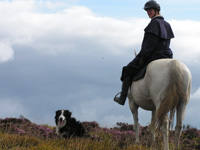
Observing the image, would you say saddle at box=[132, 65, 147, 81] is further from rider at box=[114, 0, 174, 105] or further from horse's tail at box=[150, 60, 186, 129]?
horse's tail at box=[150, 60, 186, 129]

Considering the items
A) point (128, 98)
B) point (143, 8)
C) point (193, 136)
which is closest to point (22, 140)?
point (128, 98)

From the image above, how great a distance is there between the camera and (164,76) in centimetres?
787

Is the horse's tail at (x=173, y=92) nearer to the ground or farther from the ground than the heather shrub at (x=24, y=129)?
farther from the ground

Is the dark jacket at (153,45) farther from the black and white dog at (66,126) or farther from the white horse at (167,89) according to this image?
the black and white dog at (66,126)

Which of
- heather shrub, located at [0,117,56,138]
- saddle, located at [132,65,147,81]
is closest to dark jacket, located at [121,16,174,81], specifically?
saddle, located at [132,65,147,81]

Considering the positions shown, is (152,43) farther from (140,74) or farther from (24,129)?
(24,129)


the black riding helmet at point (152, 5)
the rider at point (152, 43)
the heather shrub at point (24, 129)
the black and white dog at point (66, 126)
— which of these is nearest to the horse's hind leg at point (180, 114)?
the rider at point (152, 43)

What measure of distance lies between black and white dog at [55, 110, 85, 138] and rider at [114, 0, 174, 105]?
7.31 feet

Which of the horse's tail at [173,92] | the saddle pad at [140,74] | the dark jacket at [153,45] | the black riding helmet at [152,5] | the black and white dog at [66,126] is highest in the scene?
the black riding helmet at [152,5]

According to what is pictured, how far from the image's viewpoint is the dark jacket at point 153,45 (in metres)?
8.80

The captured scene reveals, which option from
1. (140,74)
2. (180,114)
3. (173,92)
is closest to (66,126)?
(140,74)

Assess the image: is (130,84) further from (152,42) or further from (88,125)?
(88,125)

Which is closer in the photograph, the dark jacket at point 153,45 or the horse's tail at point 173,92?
the horse's tail at point 173,92

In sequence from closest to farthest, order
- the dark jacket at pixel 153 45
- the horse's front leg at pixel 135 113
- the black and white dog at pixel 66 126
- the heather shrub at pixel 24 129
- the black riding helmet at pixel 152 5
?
the dark jacket at pixel 153 45 → the black riding helmet at pixel 152 5 → the horse's front leg at pixel 135 113 → the black and white dog at pixel 66 126 → the heather shrub at pixel 24 129
